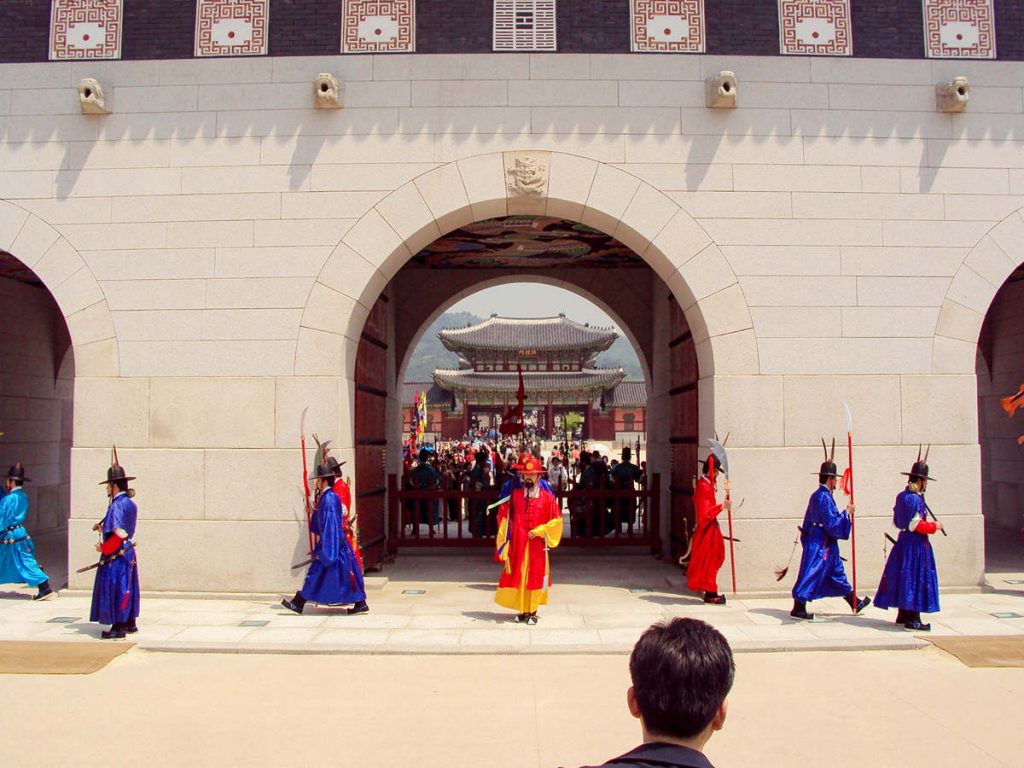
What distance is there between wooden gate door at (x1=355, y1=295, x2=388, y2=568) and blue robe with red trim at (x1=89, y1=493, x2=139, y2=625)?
97.7 inches

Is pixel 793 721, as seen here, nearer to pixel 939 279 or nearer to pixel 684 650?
pixel 684 650

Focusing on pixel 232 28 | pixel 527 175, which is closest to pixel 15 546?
pixel 232 28

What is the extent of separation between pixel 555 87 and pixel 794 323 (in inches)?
129

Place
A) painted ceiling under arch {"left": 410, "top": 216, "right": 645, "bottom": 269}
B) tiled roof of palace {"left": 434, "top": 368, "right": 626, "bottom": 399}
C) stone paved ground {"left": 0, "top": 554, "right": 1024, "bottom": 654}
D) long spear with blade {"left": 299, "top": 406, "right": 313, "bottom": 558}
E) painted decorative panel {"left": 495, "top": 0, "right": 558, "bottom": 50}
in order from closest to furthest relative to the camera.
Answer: stone paved ground {"left": 0, "top": 554, "right": 1024, "bottom": 654}
long spear with blade {"left": 299, "top": 406, "right": 313, "bottom": 558}
painted decorative panel {"left": 495, "top": 0, "right": 558, "bottom": 50}
painted ceiling under arch {"left": 410, "top": 216, "right": 645, "bottom": 269}
tiled roof of palace {"left": 434, "top": 368, "right": 626, "bottom": 399}

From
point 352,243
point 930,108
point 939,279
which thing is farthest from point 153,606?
point 930,108

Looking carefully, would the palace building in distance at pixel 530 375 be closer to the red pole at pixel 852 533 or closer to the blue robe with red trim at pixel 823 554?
the red pole at pixel 852 533

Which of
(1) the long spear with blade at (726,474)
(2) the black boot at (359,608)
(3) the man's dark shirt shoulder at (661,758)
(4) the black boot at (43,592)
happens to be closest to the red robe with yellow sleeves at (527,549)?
(2) the black boot at (359,608)

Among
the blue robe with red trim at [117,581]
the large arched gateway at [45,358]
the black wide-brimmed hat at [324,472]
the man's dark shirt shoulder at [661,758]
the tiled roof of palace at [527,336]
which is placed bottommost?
the blue robe with red trim at [117,581]

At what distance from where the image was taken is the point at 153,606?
7.76 meters

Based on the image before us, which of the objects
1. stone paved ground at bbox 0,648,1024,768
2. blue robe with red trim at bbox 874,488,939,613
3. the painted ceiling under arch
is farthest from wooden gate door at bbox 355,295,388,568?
blue robe with red trim at bbox 874,488,939,613

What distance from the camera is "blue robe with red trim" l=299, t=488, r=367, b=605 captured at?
7.26 meters

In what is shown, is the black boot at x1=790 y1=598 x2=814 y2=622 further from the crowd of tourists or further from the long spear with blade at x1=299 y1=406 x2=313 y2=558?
the long spear with blade at x1=299 y1=406 x2=313 y2=558

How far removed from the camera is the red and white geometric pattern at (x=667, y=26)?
8492mm

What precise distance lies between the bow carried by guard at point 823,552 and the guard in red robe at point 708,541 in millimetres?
776
